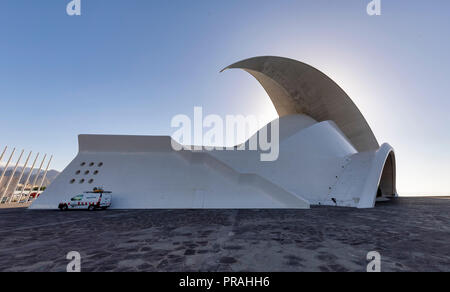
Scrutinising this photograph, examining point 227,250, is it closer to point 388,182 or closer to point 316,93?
point 316,93

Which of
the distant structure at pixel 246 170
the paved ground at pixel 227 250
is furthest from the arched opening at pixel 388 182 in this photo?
the paved ground at pixel 227 250

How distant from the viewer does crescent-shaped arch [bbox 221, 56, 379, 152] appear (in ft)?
59.3

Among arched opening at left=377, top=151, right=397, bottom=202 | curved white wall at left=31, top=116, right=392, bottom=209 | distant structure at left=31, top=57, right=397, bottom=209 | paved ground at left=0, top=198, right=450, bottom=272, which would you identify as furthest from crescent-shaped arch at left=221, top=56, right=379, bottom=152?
paved ground at left=0, top=198, right=450, bottom=272

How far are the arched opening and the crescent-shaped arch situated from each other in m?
2.10

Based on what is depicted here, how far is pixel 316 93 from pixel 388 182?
11711 millimetres

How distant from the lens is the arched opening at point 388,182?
1808 cm

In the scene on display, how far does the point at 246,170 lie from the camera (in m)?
15.5

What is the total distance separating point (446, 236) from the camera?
4727 mm

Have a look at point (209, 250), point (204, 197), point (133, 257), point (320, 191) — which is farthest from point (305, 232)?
point (320, 191)

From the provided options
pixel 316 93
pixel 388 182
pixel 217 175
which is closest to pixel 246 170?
pixel 217 175

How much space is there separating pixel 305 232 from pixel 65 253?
5.09 meters

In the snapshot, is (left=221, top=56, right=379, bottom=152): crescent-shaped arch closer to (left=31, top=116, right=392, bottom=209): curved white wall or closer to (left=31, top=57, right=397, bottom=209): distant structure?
(left=31, top=57, right=397, bottom=209): distant structure

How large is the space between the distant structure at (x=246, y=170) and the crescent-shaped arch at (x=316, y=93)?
89mm

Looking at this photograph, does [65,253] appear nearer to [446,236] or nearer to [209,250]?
[209,250]
